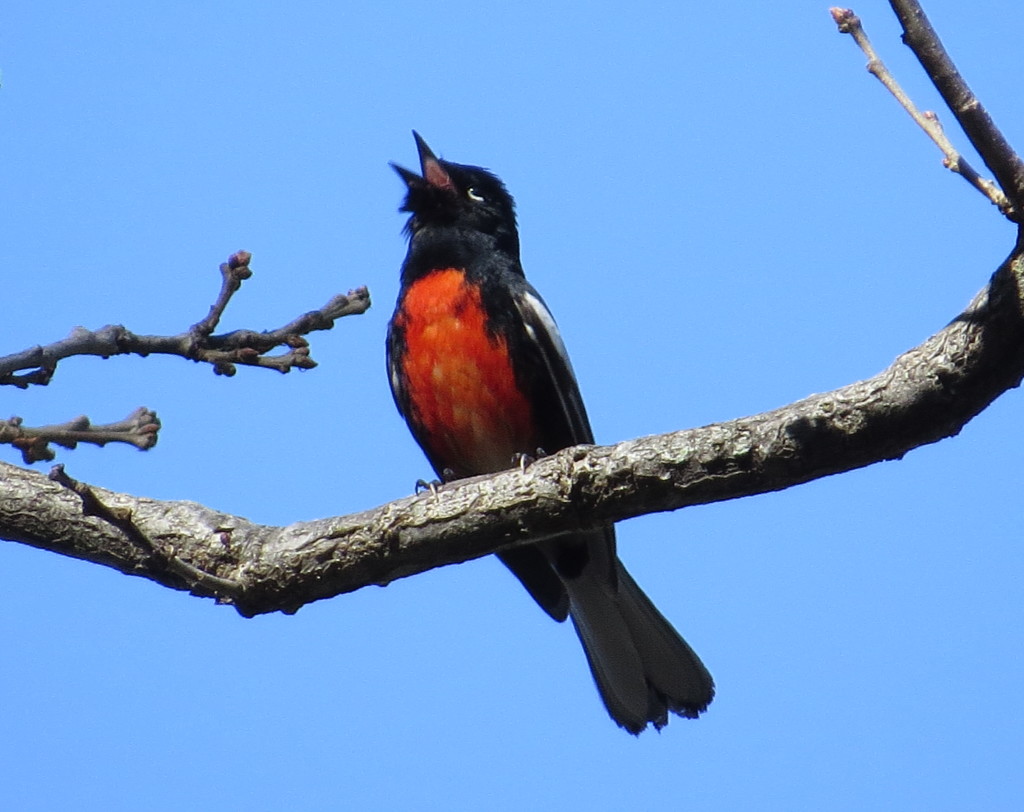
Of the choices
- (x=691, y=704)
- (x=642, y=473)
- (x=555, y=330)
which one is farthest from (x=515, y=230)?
(x=642, y=473)

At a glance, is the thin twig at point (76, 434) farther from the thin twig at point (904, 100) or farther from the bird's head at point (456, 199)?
the bird's head at point (456, 199)

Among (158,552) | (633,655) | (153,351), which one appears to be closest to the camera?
(153,351)

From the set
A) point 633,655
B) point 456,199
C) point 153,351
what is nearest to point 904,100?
point 153,351

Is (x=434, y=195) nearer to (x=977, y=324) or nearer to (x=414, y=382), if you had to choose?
(x=414, y=382)

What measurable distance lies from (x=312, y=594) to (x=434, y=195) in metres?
3.57

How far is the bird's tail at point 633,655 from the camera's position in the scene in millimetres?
6082

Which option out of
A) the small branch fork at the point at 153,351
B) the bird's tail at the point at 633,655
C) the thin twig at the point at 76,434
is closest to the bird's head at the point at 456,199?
the bird's tail at the point at 633,655

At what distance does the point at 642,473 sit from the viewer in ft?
13.3

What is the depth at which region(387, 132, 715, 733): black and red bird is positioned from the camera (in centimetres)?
613

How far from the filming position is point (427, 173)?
7395 mm

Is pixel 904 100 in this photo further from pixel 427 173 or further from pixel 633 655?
pixel 427 173

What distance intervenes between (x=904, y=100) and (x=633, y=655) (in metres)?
3.91

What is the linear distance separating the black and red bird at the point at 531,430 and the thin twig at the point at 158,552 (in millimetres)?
2058

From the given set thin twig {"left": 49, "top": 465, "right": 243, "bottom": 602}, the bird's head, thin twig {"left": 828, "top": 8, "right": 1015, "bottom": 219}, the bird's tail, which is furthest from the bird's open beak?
thin twig {"left": 828, "top": 8, "right": 1015, "bottom": 219}
